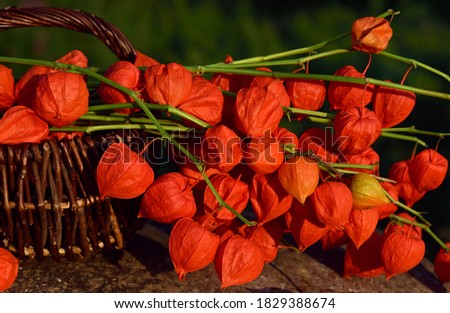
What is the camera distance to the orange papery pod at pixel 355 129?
3.59ft

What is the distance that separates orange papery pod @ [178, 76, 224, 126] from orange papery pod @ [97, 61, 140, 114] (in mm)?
101

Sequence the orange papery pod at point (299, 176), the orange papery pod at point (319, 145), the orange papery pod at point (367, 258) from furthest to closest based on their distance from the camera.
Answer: the orange papery pod at point (367, 258)
the orange papery pod at point (319, 145)
the orange papery pod at point (299, 176)

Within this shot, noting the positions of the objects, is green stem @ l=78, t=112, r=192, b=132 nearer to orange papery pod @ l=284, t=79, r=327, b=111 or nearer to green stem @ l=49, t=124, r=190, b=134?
green stem @ l=49, t=124, r=190, b=134

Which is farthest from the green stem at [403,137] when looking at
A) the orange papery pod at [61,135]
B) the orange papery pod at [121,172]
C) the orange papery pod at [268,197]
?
the orange papery pod at [61,135]

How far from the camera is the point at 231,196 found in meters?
1.11

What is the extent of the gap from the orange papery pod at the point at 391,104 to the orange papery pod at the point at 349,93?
0.7 inches

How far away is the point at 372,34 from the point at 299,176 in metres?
0.30

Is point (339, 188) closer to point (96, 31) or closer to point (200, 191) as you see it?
point (200, 191)

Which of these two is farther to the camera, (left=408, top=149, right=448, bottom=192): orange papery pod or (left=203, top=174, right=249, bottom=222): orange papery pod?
(left=408, top=149, right=448, bottom=192): orange papery pod

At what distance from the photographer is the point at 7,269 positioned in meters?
1.10

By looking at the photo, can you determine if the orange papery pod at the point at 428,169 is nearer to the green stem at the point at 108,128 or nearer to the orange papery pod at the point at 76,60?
the green stem at the point at 108,128

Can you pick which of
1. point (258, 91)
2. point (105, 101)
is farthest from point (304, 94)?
point (105, 101)

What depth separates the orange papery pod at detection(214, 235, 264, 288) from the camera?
3.60ft

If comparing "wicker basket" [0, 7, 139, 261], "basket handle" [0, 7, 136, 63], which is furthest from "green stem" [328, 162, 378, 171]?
"basket handle" [0, 7, 136, 63]
